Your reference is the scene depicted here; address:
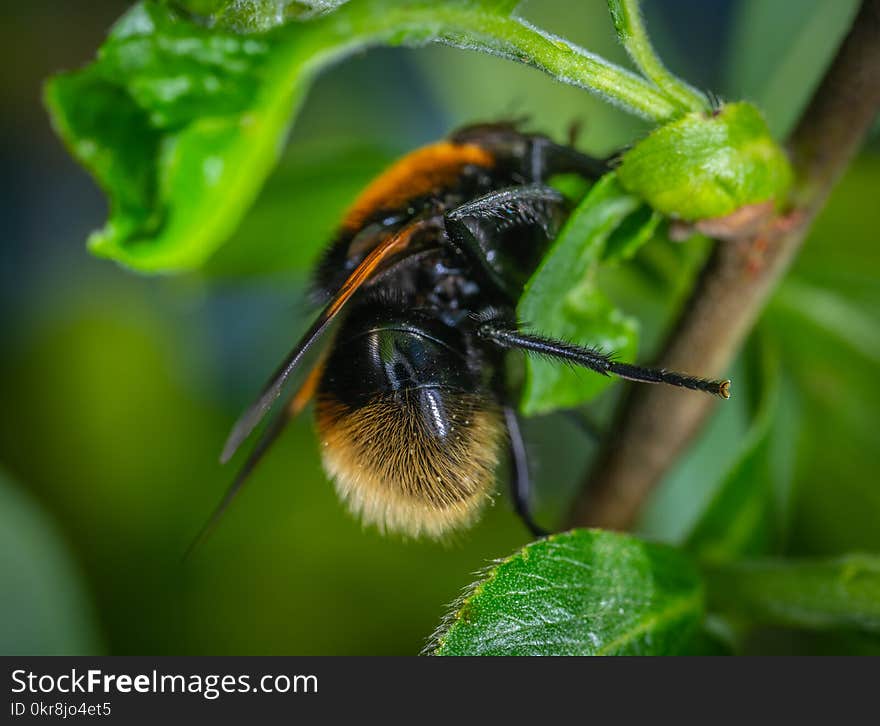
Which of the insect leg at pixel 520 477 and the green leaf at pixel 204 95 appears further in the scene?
the insect leg at pixel 520 477

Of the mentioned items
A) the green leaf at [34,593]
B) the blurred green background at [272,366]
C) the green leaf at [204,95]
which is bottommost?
the green leaf at [34,593]

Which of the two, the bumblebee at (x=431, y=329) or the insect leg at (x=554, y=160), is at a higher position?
the insect leg at (x=554, y=160)

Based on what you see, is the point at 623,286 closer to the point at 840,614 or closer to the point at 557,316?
the point at 557,316

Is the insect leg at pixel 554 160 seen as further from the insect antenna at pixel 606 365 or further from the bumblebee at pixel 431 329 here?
the insect antenna at pixel 606 365

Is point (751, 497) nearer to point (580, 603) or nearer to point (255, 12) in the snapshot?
point (580, 603)

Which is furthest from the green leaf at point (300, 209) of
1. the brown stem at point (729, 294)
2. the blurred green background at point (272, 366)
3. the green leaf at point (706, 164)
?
the green leaf at point (706, 164)

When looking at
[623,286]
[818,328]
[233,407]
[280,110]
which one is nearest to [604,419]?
[623,286]
